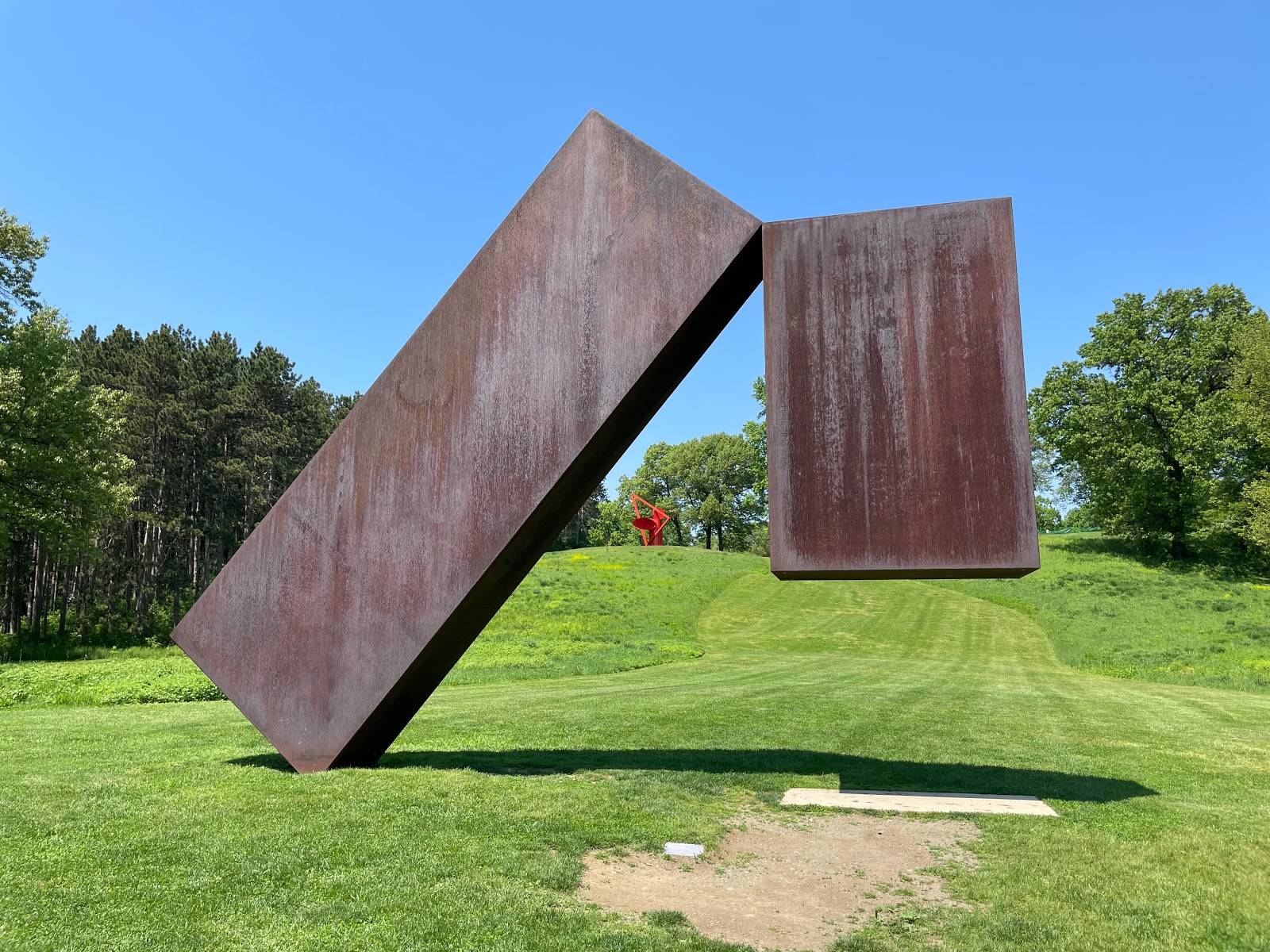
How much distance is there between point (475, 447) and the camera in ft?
20.6

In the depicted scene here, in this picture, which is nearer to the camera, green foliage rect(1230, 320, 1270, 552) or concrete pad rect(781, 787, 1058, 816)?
concrete pad rect(781, 787, 1058, 816)

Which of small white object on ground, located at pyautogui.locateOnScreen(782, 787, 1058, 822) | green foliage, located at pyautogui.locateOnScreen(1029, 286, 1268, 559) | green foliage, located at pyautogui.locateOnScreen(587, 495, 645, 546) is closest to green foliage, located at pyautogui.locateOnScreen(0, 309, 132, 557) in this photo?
small white object on ground, located at pyautogui.locateOnScreen(782, 787, 1058, 822)

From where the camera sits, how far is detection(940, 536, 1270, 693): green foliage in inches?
853

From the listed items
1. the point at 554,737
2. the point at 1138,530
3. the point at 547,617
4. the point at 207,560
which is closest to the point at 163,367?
the point at 207,560

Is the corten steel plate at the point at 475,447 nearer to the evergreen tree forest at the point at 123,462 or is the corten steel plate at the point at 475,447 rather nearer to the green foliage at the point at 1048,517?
the evergreen tree forest at the point at 123,462

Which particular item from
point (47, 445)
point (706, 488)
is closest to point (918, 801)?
point (47, 445)

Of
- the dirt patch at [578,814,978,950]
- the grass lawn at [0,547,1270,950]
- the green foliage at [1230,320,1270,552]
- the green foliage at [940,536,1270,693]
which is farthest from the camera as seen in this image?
the green foliage at [1230,320,1270,552]

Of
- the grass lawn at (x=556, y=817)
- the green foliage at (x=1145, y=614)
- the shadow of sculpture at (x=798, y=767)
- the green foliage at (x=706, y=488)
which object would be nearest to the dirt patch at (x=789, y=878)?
the grass lawn at (x=556, y=817)

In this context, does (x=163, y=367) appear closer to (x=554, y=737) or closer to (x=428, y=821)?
(x=554, y=737)

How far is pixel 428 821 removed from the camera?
534 centimetres

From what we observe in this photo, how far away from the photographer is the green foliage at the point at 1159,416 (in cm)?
3644

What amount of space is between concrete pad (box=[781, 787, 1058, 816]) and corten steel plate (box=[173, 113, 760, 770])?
123 inches

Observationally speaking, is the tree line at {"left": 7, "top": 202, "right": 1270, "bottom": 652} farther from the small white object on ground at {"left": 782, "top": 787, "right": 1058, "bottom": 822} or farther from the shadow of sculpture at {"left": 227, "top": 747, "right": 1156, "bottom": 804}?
the small white object on ground at {"left": 782, "top": 787, "right": 1058, "bottom": 822}

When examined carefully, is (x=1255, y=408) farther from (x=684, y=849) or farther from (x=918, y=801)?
(x=684, y=849)
